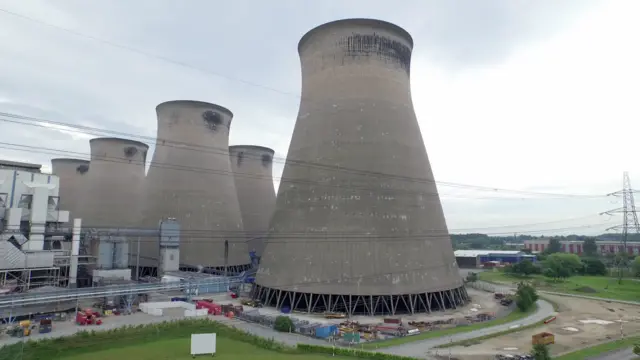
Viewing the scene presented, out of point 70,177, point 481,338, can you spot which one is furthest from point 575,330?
point 70,177

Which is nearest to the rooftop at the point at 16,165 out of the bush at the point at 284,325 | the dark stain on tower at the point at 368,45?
the bush at the point at 284,325

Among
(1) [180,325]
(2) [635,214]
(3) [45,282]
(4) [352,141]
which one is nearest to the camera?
(1) [180,325]

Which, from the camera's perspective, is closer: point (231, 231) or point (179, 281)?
point (179, 281)

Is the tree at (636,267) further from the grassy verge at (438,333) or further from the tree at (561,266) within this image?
the grassy verge at (438,333)

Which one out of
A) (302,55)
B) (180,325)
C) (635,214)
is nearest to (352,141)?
(302,55)

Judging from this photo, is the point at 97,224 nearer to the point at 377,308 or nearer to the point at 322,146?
the point at 322,146

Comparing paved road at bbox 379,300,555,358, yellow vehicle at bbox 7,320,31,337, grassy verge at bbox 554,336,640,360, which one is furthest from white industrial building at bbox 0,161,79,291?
grassy verge at bbox 554,336,640,360

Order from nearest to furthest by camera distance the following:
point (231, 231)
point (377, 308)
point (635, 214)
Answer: point (377, 308) < point (231, 231) < point (635, 214)
